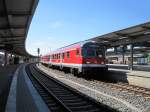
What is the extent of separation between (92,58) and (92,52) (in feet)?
1.61

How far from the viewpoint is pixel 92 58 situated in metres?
22.1

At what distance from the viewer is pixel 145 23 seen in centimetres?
1722

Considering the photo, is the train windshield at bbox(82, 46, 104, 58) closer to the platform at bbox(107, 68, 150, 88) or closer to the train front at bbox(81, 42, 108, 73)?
the train front at bbox(81, 42, 108, 73)

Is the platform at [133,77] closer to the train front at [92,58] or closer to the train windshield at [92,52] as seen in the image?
the train front at [92,58]

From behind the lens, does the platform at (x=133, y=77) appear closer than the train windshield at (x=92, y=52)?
Yes

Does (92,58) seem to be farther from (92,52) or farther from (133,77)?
(133,77)

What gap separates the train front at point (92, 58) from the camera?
21.7 metres

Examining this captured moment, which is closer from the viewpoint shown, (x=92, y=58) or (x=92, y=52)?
(x=92, y=58)

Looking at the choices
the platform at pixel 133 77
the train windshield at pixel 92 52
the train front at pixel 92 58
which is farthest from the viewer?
the train windshield at pixel 92 52

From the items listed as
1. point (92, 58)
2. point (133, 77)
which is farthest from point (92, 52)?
Result: point (133, 77)

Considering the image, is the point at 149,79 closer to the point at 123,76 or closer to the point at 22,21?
the point at 123,76

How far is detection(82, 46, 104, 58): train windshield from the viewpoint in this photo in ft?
72.0

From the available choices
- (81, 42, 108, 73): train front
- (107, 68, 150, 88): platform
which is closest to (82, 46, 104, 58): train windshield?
(81, 42, 108, 73): train front

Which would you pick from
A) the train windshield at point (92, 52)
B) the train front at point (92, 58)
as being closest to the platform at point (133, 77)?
the train front at point (92, 58)
